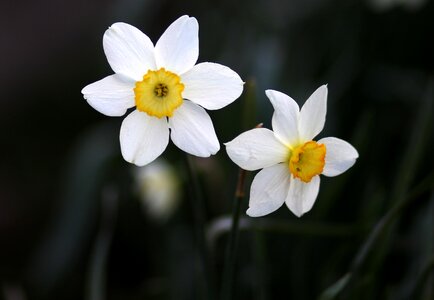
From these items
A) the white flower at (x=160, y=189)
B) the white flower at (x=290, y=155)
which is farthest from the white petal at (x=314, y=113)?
the white flower at (x=160, y=189)

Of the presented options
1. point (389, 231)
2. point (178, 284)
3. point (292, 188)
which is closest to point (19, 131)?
point (178, 284)

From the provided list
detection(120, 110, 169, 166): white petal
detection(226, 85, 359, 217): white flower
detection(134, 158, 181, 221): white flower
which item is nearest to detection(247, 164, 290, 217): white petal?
detection(226, 85, 359, 217): white flower

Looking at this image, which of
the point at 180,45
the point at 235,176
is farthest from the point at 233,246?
the point at 235,176

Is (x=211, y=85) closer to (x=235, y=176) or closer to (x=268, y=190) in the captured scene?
(x=268, y=190)

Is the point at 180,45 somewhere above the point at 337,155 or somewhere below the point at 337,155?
above

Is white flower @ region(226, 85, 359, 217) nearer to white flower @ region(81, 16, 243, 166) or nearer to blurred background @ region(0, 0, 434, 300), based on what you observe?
white flower @ region(81, 16, 243, 166)

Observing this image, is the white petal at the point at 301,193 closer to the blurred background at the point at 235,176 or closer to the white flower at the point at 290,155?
the white flower at the point at 290,155
